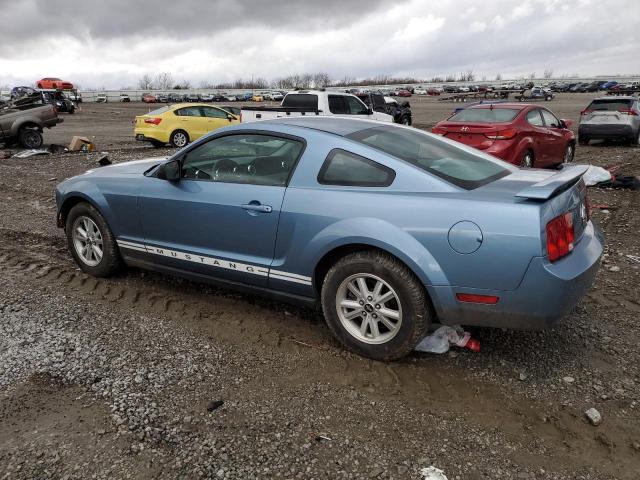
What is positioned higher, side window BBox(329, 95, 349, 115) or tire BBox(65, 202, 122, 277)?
side window BBox(329, 95, 349, 115)

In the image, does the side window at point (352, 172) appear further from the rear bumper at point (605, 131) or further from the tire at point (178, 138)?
the rear bumper at point (605, 131)

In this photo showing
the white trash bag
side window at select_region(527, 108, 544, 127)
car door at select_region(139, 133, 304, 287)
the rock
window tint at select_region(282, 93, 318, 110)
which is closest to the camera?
the rock

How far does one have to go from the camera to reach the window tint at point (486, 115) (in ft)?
30.8

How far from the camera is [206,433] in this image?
264 cm

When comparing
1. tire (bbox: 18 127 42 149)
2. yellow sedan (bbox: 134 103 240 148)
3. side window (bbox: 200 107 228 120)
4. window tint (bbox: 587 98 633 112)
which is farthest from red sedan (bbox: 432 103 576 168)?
tire (bbox: 18 127 42 149)

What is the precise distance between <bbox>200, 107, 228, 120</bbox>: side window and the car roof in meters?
13.1

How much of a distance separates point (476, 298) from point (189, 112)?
47.8 feet

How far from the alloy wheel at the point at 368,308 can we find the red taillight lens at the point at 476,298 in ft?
1.24

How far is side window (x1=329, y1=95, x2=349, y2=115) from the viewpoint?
14391mm

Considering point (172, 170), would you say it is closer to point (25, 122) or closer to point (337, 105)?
point (337, 105)

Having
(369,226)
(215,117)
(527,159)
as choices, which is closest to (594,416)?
(369,226)

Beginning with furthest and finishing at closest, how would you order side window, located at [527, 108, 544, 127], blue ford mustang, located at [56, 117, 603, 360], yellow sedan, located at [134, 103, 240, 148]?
1. yellow sedan, located at [134, 103, 240, 148]
2. side window, located at [527, 108, 544, 127]
3. blue ford mustang, located at [56, 117, 603, 360]

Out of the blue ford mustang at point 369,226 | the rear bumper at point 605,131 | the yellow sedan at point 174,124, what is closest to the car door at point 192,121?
the yellow sedan at point 174,124

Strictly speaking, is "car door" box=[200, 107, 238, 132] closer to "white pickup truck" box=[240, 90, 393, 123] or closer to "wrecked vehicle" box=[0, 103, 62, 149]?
"white pickup truck" box=[240, 90, 393, 123]
